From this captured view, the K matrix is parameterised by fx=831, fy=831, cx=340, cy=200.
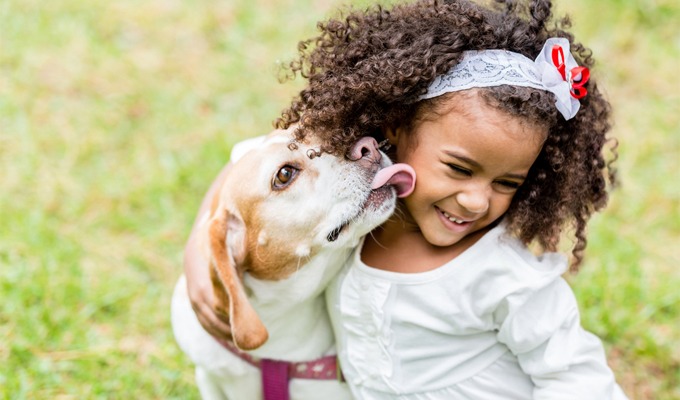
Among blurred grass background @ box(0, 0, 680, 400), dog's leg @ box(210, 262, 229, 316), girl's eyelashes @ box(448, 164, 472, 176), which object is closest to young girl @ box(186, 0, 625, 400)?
girl's eyelashes @ box(448, 164, 472, 176)

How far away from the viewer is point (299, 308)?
9.62 feet

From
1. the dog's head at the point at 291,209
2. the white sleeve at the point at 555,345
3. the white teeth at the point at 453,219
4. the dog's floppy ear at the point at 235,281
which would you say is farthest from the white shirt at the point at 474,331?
the dog's floppy ear at the point at 235,281

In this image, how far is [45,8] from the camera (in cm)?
630

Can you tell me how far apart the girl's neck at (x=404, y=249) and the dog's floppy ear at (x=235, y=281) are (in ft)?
1.40

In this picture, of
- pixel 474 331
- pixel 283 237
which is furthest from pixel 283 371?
pixel 474 331

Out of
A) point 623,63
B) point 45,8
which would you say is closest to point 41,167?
point 45,8

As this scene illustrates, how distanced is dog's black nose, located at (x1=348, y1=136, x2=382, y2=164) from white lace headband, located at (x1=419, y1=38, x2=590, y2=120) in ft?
0.74

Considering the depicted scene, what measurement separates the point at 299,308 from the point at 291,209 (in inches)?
17.2

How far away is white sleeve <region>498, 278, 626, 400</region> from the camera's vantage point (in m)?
2.57

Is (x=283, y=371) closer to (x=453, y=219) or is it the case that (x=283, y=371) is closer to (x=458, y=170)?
(x=453, y=219)

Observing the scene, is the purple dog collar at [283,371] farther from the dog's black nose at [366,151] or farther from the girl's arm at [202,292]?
the dog's black nose at [366,151]

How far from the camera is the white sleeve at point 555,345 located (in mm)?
2570

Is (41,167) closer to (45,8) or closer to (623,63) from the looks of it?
(45,8)

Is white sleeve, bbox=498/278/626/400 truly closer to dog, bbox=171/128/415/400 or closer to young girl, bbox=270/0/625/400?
young girl, bbox=270/0/625/400
